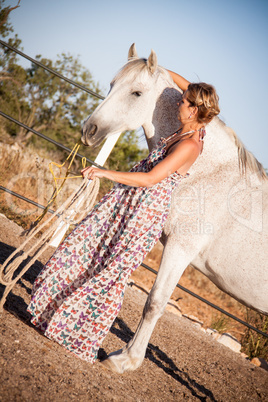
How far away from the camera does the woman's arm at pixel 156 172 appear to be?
6.82 ft

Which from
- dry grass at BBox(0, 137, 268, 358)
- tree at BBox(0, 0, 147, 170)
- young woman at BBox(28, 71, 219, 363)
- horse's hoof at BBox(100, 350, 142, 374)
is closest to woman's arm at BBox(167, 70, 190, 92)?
young woman at BBox(28, 71, 219, 363)

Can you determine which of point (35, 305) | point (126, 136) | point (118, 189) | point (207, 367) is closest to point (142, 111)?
point (118, 189)

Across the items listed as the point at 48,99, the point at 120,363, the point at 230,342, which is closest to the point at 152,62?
the point at 120,363

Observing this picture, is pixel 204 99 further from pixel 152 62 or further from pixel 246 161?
pixel 246 161

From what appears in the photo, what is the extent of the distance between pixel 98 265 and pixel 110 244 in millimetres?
160

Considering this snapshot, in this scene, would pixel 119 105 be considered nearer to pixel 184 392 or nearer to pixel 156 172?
pixel 156 172

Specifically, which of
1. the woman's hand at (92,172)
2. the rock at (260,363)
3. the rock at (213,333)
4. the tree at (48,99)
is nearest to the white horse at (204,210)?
the woman's hand at (92,172)

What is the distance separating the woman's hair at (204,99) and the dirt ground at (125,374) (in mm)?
1715

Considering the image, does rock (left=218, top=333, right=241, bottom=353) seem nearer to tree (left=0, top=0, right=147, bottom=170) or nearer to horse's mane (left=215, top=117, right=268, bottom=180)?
horse's mane (left=215, top=117, right=268, bottom=180)

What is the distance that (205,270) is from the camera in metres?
2.51

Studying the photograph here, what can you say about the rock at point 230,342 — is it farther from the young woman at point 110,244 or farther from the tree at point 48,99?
the tree at point 48,99

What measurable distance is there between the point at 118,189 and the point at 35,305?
0.94 meters

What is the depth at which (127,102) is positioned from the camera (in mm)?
2402

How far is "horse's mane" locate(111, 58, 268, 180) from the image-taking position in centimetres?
243
